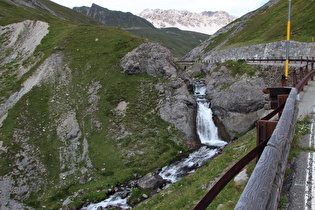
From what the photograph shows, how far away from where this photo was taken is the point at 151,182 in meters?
24.4

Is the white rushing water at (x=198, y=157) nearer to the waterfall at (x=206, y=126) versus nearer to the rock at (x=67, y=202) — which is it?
the waterfall at (x=206, y=126)

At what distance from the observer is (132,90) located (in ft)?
139

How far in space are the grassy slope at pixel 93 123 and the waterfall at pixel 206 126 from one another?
4812 mm

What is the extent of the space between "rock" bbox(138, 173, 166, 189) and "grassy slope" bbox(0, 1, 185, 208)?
289cm

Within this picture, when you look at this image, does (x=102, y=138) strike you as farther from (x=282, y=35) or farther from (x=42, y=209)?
(x=282, y=35)

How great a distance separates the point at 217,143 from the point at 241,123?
572cm

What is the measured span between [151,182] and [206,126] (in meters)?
17.9

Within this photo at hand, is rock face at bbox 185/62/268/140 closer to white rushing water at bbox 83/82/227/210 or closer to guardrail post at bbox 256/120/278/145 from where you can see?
white rushing water at bbox 83/82/227/210

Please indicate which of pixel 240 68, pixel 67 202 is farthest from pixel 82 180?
pixel 240 68

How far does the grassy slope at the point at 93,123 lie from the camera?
27.3 meters

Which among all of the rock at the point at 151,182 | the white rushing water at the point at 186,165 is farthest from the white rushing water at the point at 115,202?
the white rushing water at the point at 186,165

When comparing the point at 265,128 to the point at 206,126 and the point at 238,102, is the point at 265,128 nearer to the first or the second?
the point at 206,126

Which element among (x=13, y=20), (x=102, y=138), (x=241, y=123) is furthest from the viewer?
(x=13, y=20)

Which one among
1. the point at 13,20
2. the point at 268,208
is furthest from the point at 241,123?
the point at 13,20
